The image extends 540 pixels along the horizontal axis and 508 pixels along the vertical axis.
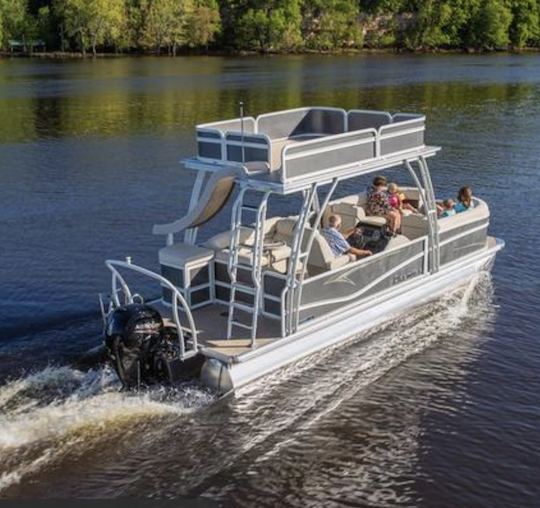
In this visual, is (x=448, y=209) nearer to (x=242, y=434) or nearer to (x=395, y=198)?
(x=395, y=198)

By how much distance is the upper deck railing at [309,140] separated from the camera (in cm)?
1212

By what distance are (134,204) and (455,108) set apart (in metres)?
26.3

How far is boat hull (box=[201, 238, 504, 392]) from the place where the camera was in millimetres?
12062

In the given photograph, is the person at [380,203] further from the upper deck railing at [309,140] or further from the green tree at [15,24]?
the green tree at [15,24]

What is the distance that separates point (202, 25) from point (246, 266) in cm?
8620

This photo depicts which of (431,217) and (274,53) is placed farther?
(274,53)

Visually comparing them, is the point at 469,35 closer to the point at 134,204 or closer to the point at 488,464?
the point at 134,204

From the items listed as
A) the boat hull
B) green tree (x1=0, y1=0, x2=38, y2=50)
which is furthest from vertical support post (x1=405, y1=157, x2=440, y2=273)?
green tree (x1=0, y1=0, x2=38, y2=50)

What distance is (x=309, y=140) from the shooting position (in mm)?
13508

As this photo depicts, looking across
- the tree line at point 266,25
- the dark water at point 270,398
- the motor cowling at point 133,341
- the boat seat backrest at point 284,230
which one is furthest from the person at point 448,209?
the tree line at point 266,25

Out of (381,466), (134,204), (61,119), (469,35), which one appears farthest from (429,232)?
(469,35)

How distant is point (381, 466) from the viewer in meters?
10.7

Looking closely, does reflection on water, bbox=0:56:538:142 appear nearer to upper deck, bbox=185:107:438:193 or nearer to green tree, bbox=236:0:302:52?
green tree, bbox=236:0:302:52

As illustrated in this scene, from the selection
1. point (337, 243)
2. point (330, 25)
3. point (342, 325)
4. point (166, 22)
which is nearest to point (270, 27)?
point (330, 25)
